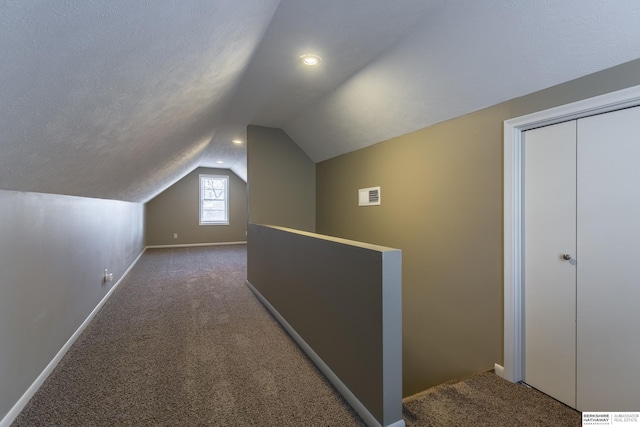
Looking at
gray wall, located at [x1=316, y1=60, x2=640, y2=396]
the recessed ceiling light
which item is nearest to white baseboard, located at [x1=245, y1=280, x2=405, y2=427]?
gray wall, located at [x1=316, y1=60, x2=640, y2=396]

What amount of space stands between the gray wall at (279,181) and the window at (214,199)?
4476 millimetres

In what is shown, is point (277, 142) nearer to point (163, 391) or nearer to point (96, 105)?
point (96, 105)

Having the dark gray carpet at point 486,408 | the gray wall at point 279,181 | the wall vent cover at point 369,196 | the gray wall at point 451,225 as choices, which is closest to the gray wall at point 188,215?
the gray wall at point 279,181

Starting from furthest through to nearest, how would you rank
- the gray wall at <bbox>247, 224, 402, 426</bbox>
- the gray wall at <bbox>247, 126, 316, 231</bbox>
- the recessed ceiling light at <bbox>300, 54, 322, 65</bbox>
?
the gray wall at <bbox>247, 126, 316, 231</bbox>, the recessed ceiling light at <bbox>300, 54, 322, 65</bbox>, the gray wall at <bbox>247, 224, 402, 426</bbox>

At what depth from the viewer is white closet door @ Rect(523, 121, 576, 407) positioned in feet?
5.24

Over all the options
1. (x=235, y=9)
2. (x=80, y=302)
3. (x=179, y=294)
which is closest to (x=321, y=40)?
(x=235, y=9)

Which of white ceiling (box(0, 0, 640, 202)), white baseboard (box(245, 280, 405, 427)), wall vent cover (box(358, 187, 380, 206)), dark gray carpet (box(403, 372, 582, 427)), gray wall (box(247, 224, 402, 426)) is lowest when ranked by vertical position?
dark gray carpet (box(403, 372, 582, 427))

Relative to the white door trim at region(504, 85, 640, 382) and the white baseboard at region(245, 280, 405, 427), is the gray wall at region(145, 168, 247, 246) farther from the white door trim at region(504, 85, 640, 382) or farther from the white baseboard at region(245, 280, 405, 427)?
the white door trim at region(504, 85, 640, 382)

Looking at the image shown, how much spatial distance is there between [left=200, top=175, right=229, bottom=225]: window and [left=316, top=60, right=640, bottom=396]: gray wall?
586 cm

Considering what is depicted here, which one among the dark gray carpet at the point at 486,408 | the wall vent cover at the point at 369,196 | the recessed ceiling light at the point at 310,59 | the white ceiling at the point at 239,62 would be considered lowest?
the dark gray carpet at the point at 486,408

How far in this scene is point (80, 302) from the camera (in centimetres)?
234

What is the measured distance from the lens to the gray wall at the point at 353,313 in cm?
127

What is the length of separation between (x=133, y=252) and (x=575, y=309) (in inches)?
242

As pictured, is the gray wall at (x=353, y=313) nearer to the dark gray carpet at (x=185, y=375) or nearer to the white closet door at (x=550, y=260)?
the dark gray carpet at (x=185, y=375)
